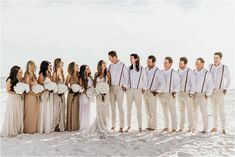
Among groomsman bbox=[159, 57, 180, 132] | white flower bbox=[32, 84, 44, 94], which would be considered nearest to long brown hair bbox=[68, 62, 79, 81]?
white flower bbox=[32, 84, 44, 94]

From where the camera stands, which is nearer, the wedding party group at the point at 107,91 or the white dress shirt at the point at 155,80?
the wedding party group at the point at 107,91

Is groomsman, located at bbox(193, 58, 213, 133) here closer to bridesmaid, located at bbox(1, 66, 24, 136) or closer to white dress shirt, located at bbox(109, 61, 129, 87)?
white dress shirt, located at bbox(109, 61, 129, 87)

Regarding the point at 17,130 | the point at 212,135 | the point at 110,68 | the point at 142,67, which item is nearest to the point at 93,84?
the point at 110,68

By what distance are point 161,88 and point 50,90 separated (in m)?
3.26

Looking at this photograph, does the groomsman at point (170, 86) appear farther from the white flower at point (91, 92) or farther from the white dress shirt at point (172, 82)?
the white flower at point (91, 92)

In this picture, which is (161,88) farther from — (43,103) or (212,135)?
(43,103)

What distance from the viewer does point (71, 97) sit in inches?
475

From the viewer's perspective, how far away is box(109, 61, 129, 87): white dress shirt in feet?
39.6

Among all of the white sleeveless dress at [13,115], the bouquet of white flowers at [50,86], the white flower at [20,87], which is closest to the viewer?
the white flower at [20,87]

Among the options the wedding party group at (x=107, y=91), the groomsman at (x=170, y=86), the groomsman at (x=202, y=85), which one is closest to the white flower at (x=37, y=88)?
the wedding party group at (x=107, y=91)

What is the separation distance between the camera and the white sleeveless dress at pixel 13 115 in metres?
11.5

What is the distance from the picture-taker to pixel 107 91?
11789mm

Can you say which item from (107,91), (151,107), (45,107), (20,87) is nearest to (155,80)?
(151,107)

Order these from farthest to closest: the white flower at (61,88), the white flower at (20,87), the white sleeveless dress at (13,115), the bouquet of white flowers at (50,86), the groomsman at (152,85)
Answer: the groomsman at (152,85)
the white flower at (61,88)
the bouquet of white flowers at (50,86)
the white sleeveless dress at (13,115)
the white flower at (20,87)
